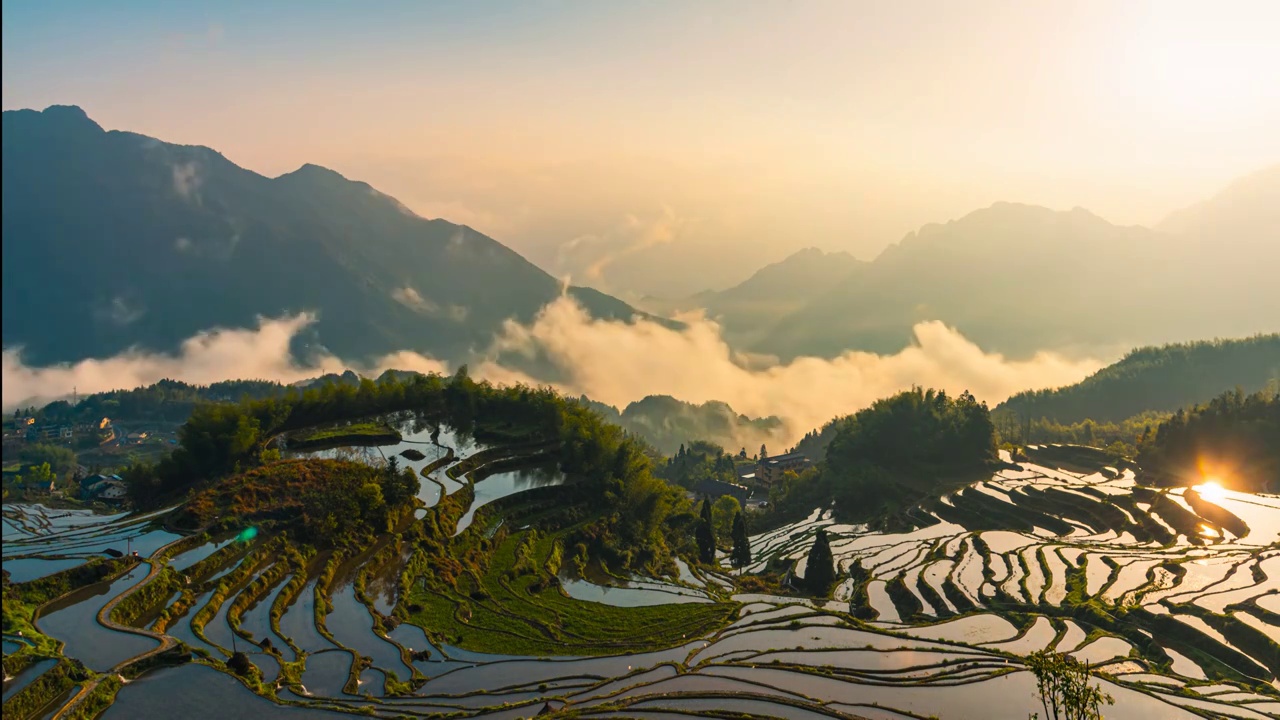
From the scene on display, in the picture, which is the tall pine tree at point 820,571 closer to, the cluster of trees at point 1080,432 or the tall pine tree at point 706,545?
the tall pine tree at point 706,545

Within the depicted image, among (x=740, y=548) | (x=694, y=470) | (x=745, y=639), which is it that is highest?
(x=694, y=470)

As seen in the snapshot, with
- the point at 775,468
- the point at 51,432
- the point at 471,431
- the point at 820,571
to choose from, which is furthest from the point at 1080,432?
the point at 51,432

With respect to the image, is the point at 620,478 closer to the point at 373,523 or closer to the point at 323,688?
the point at 373,523

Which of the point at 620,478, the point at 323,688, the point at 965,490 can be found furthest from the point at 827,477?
the point at 323,688

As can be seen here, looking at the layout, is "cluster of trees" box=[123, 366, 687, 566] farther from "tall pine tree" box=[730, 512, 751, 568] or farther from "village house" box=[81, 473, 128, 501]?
"tall pine tree" box=[730, 512, 751, 568]

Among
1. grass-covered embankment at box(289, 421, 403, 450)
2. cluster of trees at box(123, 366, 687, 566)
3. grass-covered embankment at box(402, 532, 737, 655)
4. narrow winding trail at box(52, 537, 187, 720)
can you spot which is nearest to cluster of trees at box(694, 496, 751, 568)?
cluster of trees at box(123, 366, 687, 566)

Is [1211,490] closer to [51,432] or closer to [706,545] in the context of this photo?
[706,545]
